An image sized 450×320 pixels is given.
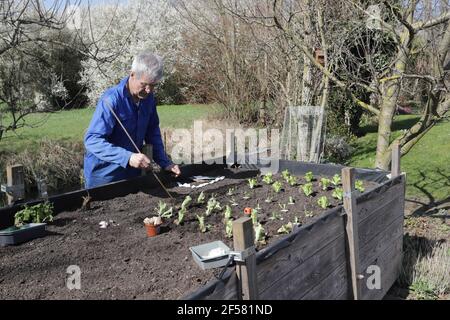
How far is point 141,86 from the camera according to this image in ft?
10.9

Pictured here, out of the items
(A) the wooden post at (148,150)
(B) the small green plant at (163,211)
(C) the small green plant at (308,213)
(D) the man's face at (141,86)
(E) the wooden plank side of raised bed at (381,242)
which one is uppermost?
(D) the man's face at (141,86)

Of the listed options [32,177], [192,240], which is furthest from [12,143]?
[192,240]

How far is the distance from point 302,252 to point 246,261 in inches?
23.7

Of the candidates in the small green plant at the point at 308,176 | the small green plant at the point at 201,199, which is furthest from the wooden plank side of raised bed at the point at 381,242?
the small green plant at the point at 201,199

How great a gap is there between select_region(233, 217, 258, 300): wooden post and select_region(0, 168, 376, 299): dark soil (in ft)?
0.86

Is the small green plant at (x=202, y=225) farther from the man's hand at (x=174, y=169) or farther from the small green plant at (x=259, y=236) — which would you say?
the man's hand at (x=174, y=169)

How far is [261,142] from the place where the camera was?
10430 millimetres

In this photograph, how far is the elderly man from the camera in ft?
10.5

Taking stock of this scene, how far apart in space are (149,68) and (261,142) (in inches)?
290

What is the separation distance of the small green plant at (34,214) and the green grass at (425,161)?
16.3ft

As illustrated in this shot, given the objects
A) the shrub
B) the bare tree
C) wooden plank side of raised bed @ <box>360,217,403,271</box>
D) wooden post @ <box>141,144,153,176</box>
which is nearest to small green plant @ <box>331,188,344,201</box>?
wooden plank side of raised bed @ <box>360,217,403,271</box>

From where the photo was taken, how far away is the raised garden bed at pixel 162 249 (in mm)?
1971

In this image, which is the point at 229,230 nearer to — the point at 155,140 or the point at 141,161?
the point at 141,161
